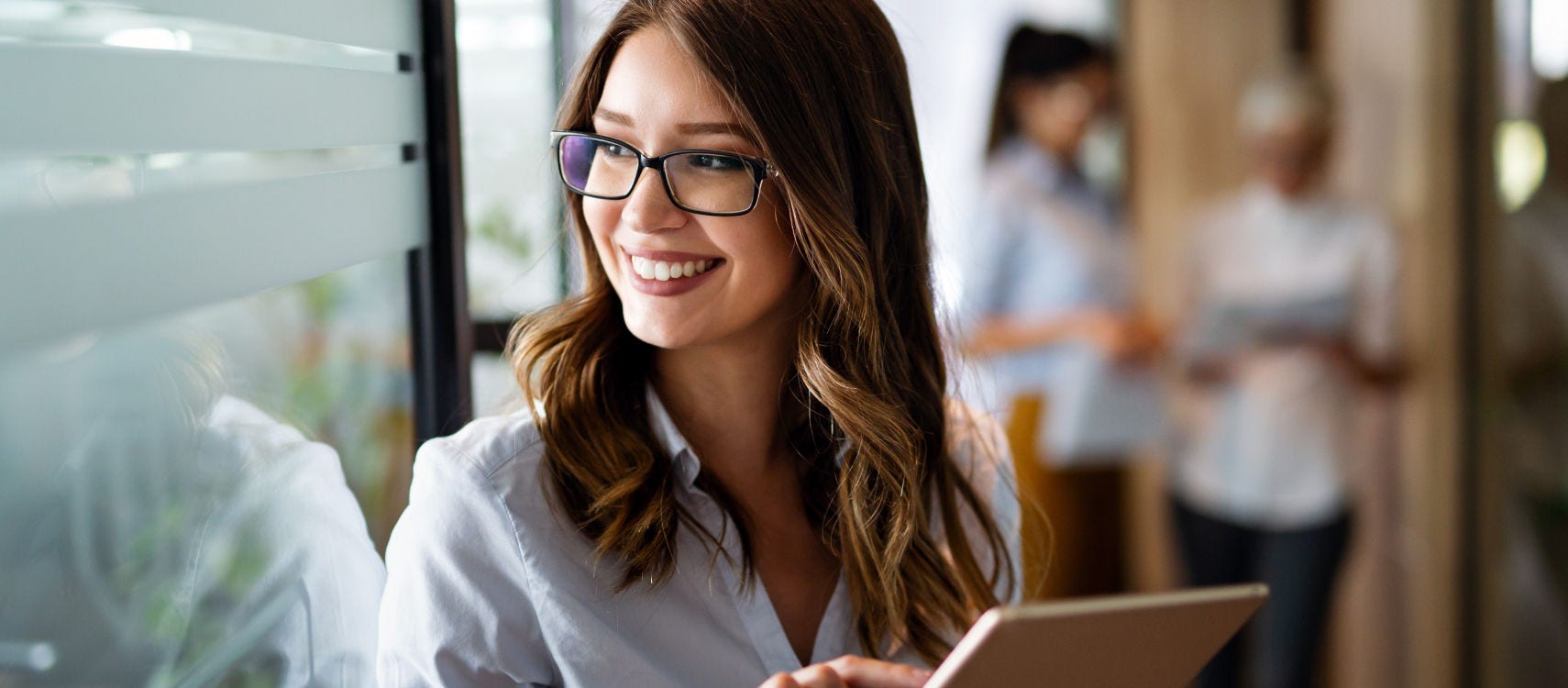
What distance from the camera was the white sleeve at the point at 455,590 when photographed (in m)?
1.08

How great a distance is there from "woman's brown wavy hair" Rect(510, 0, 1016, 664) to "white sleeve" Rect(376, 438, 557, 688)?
8 cm

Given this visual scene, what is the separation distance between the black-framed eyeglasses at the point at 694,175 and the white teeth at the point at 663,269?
0.06 m

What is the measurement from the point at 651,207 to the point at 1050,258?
8.29ft

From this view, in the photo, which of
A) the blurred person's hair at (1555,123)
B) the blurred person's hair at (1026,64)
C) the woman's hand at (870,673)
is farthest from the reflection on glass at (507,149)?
the blurred person's hair at (1555,123)

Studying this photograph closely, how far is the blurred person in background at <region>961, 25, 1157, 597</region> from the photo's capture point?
3.54 m

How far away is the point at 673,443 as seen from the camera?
1.28 m

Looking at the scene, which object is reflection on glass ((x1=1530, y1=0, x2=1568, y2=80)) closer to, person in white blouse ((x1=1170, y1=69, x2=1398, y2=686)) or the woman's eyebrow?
person in white blouse ((x1=1170, y1=69, x2=1398, y2=686))

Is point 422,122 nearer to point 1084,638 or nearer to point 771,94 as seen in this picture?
point 771,94

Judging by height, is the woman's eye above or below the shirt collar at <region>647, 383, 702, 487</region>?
above

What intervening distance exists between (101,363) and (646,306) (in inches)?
20.4

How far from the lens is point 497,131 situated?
1583mm

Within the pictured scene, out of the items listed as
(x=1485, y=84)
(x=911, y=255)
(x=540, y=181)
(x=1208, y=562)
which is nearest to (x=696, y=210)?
(x=911, y=255)

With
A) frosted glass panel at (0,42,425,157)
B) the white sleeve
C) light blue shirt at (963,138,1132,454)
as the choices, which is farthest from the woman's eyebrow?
light blue shirt at (963,138,1132,454)

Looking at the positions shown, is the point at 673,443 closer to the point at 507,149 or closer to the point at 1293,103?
the point at 507,149
